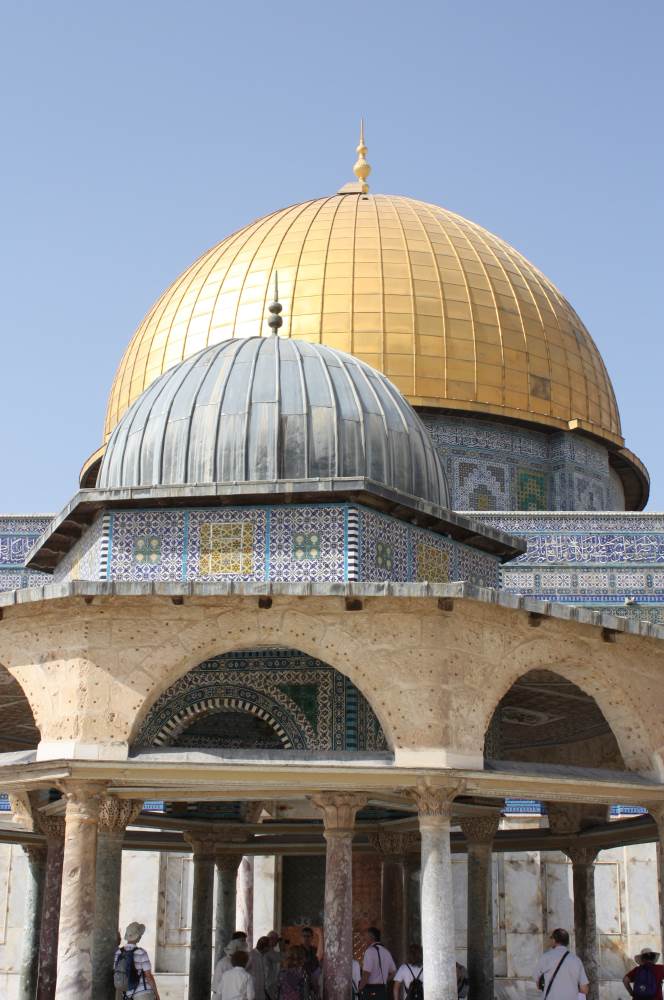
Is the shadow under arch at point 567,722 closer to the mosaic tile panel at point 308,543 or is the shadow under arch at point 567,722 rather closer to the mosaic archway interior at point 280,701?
the mosaic archway interior at point 280,701

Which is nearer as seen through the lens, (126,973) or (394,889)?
(126,973)

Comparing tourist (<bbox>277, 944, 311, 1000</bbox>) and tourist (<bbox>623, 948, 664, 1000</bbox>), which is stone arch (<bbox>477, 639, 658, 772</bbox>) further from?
tourist (<bbox>277, 944, 311, 1000</bbox>)

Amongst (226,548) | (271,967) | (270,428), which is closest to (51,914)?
(271,967)

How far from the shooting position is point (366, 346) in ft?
64.9

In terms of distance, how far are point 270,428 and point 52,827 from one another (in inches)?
175

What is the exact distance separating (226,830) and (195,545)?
188 inches

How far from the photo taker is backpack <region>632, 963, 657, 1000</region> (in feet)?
36.2

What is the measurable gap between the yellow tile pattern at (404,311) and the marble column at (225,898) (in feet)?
22.7

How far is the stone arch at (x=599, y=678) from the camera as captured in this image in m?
11.0

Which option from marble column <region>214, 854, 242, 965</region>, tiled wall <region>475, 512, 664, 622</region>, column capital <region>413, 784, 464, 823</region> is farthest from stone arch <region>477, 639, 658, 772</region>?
tiled wall <region>475, 512, 664, 622</region>

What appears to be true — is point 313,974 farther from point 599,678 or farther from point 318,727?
point 599,678

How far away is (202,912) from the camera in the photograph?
1552 centimetres

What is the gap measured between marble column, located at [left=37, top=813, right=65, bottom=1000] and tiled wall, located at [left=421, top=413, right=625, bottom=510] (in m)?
7.94

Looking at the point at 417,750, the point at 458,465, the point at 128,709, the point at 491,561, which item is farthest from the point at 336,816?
the point at 458,465
